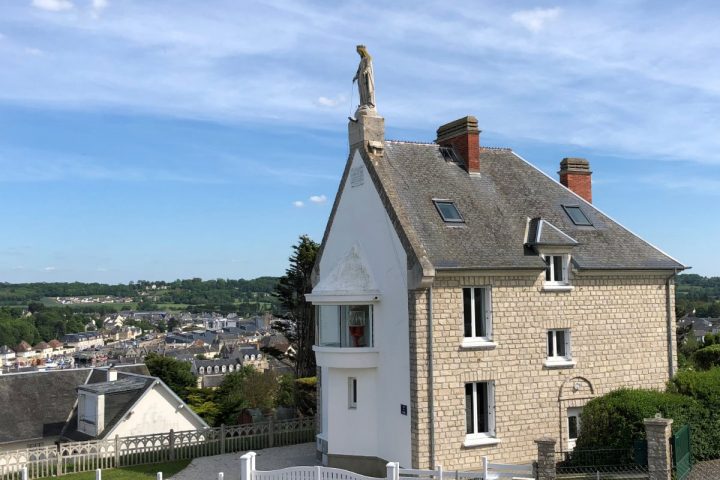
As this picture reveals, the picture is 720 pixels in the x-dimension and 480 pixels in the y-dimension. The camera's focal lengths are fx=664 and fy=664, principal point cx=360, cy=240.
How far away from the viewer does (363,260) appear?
22.2 meters

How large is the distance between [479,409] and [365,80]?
1164cm

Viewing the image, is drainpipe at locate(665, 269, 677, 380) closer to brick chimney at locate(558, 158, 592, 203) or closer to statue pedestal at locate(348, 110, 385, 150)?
brick chimney at locate(558, 158, 592, 203)

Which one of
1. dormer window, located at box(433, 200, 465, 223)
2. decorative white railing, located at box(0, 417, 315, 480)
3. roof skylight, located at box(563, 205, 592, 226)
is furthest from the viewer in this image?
roof skylight, located at box(563, 205, 592, 226)

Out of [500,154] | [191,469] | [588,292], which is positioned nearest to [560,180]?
[500,154]

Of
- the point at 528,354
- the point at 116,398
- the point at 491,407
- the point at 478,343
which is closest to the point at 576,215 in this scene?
the point at 528,354

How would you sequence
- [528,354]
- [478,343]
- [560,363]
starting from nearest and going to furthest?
1. [478,343]
2. [528,354]
3. [560,363]

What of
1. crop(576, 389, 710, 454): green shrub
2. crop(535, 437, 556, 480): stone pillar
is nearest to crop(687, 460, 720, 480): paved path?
crop(576, 389, 710, 454): green shrub

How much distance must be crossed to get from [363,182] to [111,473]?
42.7 feet

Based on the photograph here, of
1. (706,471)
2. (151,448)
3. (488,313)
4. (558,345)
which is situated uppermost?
(488,313)

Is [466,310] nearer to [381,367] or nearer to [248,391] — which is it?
[381,367]

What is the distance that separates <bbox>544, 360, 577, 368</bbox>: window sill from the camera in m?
21.2

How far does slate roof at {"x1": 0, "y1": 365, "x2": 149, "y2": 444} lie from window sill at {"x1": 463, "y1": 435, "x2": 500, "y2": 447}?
31.0 metres

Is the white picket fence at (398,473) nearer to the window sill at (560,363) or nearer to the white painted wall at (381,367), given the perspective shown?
the white painted wall at (381,367)

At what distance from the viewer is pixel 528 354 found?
2094 cm
